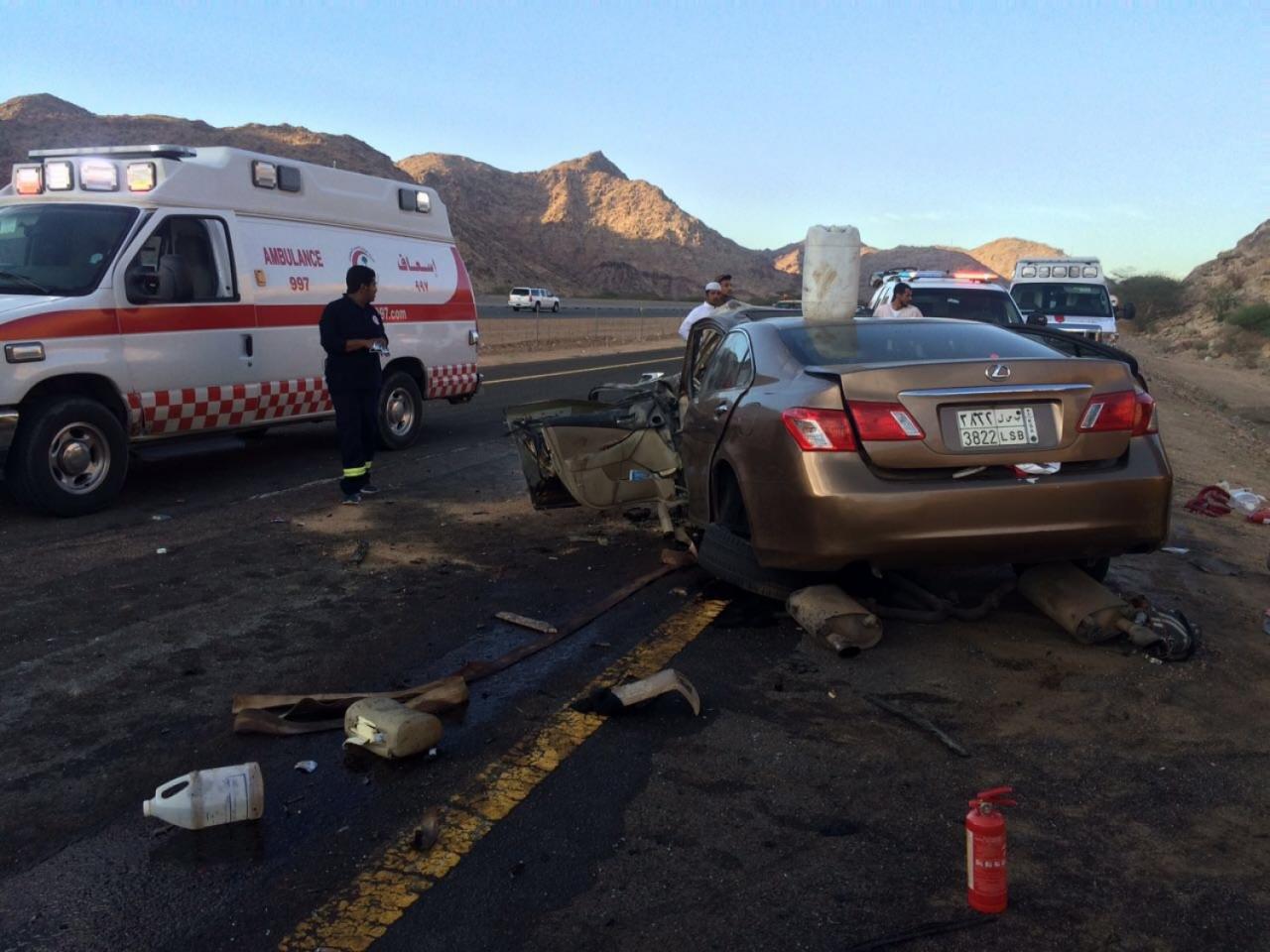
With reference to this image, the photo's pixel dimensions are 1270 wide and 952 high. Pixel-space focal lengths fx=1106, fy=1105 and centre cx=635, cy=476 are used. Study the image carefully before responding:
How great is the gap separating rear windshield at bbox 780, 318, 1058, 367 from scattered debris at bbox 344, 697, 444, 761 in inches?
99.7

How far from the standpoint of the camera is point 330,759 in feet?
12.7

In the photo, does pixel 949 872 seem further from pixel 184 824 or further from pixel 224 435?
Result: pixel 224 435

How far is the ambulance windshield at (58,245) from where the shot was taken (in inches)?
310

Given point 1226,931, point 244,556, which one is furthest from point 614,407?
point 1226,931

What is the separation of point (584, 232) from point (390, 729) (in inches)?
4793

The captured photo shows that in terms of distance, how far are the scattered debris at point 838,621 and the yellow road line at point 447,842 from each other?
2.34 feet

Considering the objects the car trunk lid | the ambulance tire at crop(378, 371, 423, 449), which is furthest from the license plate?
the ambulance tire at crop(378, 371, 423, 449)

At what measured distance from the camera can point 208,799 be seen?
337 centimetres

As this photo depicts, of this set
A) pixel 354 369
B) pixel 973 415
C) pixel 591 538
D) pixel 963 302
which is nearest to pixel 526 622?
pixel 591 538

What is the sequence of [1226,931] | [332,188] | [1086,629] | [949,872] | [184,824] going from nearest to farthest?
[1226,931] < [949,872] < [184,824] < [1086,629] < [332,188]

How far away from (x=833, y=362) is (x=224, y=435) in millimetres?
5805

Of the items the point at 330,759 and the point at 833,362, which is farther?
the point at 833,362

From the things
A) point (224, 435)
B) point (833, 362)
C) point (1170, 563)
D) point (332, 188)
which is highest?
point (332, 188)

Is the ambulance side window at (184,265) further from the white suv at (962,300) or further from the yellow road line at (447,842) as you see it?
the white suv at (962,300)
